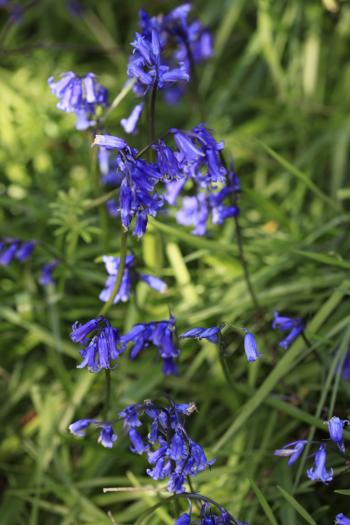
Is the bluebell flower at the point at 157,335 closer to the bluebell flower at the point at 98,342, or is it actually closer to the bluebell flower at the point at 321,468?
the bluebell flower at the point at 98,342

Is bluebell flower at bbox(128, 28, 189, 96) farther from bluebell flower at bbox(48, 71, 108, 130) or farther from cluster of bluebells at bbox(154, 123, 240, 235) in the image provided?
bluebell flower at bbox(48, 71, 108, 130)

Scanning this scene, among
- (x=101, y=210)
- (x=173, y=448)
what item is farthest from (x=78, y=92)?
(x=173, y=448)

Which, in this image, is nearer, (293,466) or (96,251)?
(293,466)

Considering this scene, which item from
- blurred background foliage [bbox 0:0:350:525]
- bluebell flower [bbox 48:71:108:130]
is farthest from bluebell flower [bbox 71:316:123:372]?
bluebell flower [bbox 48:71:108:130]

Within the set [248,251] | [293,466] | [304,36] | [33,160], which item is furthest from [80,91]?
[304,36]

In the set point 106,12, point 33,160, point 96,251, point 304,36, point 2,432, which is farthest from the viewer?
point 106,12

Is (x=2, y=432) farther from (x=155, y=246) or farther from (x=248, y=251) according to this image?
(x=248, y=251)

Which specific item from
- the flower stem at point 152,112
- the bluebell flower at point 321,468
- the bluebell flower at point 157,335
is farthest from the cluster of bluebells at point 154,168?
the bluebell flower at point 321,468
